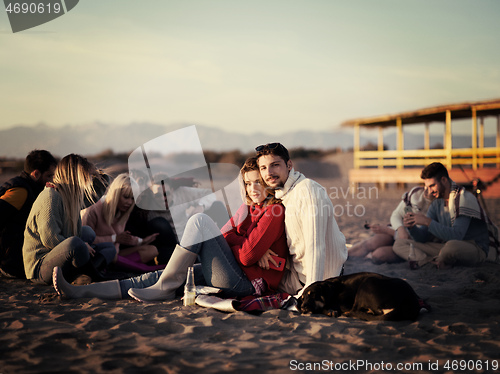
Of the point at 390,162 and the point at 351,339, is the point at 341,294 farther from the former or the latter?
the point at 390,162

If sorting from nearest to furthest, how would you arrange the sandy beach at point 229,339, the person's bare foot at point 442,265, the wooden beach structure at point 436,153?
1. the sandy beach at point 229,339
2. the person's bare foot at point 442,265
3. the wooden beach structure at point 436,153

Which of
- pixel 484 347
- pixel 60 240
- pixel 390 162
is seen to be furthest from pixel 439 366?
pixel 390 162

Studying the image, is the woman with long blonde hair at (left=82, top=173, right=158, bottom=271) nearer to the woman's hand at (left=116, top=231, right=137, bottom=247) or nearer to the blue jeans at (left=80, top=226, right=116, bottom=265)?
the woman's hand at (left=116, top=231, right=137, bottom=247)

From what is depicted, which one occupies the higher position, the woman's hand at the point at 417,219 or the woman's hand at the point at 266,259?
the woman's hand at the point at 417,219

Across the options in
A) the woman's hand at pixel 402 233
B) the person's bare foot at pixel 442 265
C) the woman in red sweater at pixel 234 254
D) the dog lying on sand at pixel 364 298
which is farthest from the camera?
the woman's hand at pixel 402 233

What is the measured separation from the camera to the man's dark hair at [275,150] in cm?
316

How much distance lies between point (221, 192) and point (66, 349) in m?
3.38

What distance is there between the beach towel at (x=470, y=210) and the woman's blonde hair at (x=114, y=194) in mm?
3363

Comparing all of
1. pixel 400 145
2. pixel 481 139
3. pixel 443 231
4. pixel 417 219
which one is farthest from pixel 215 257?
pixel 400 145

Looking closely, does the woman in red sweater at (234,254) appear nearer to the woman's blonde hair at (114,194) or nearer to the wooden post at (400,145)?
the woman's blonde hair at (114,194)

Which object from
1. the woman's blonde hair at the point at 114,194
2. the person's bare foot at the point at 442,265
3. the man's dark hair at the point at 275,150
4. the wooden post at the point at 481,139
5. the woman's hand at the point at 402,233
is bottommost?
the person's bare foot at the point at 442,265

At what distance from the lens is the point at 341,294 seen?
10.1 feet

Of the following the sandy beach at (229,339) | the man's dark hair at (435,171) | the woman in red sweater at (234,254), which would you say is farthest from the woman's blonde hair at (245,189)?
the man's dark hair at (435,171)

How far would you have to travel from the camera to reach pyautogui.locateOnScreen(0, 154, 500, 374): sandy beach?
2229mm
